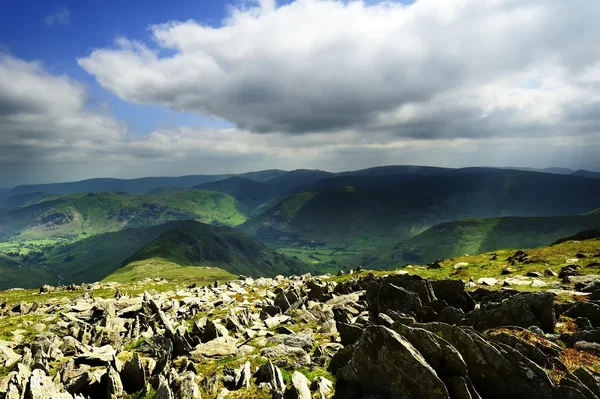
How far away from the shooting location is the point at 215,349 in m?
25.5

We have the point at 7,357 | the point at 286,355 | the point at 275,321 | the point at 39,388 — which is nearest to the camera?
the point at 39,388

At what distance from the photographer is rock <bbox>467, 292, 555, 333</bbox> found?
20.8 m

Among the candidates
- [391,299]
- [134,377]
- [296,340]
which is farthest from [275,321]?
[134,377]

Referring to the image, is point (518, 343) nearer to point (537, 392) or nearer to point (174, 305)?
point (537, 392)

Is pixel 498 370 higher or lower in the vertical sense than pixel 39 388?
higher

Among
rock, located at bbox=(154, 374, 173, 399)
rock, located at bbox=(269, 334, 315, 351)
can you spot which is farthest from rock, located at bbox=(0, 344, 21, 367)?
rock, located at bbox=(269, 334, 315, 351)

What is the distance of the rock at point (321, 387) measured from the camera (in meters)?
16.6

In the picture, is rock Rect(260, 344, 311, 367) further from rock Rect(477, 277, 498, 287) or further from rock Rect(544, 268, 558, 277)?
rock Rect(544, 268, 558, 277)

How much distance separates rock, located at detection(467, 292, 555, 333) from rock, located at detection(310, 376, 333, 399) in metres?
10.8

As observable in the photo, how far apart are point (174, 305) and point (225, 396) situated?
30.3 m

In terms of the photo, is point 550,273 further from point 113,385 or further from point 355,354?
point 113,385

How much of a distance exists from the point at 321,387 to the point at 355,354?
267cm

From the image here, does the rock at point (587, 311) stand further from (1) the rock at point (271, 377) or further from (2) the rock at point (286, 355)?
(1) the rock at point (271, 377)

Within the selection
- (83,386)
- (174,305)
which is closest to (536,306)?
(83,386)
